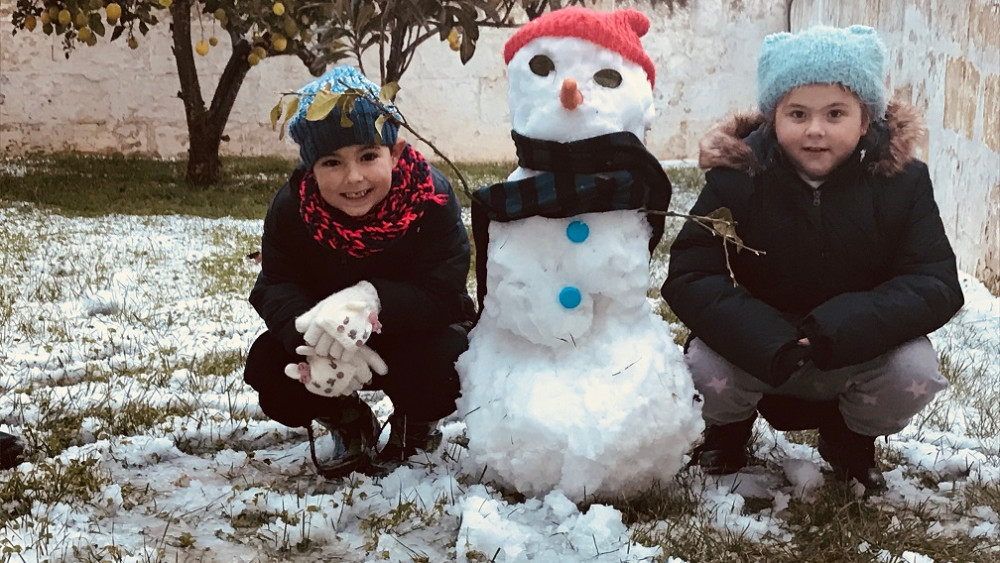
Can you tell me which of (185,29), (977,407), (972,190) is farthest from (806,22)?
(977,407)

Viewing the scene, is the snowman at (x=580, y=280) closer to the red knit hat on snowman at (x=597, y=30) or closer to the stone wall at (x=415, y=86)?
the red knit hat on snowman at (x=597, y=30)

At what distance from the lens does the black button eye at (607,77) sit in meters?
1.63

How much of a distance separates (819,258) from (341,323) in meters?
0.90

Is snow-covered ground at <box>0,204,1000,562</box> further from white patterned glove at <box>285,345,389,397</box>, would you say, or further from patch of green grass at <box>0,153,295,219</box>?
patch of green grass at <box>0,153,295,219</box>

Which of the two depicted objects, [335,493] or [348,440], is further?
[348,440]

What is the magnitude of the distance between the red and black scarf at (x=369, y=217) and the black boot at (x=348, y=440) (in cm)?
35

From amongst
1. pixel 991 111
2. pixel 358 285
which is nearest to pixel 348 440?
pixel 358 285

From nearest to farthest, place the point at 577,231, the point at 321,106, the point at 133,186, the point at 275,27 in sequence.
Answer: the point at 321,106
the point at 577,231
the point at 275,27
the point at 133,186

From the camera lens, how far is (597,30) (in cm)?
161

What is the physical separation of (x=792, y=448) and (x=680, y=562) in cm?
68

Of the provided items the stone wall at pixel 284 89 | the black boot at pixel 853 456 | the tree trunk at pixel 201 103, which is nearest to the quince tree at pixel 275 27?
the tree trunk at pixel 201 103

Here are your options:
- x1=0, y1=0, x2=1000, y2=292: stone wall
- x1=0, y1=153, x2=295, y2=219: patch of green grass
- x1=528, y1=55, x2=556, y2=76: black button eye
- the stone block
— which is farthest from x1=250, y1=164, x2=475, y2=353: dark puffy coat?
x1=0, y1=0, x2=1000, y2=292: stone wall

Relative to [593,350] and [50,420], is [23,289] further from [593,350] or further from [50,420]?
[593,350]

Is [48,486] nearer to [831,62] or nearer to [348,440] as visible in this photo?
[348,440]
